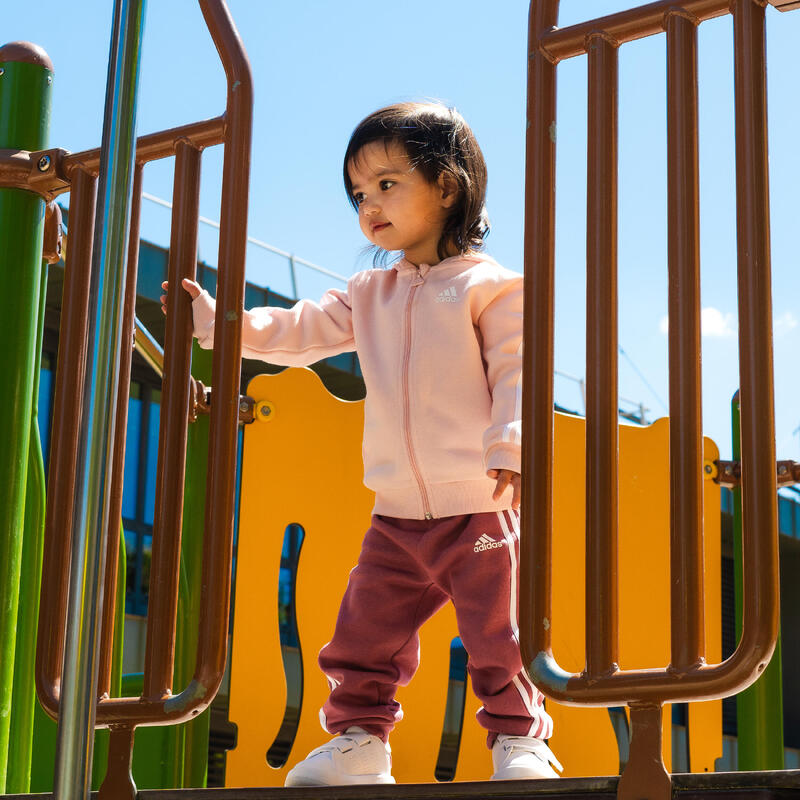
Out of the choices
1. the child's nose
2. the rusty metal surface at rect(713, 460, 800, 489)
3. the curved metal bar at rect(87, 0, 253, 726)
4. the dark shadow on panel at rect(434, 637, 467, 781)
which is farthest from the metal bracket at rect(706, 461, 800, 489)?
the dark shadow on panel at rect(434, 637, 467, 781)

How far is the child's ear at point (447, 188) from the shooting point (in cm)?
208

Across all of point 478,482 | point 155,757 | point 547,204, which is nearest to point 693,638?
point 547,204

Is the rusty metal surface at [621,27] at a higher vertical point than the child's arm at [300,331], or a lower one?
higher

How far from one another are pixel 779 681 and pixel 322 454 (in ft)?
3.46

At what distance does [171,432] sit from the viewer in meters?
1.50

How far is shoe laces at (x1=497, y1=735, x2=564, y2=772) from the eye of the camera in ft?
5.87

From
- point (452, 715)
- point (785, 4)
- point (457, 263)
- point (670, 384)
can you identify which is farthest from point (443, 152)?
point (452, 715)

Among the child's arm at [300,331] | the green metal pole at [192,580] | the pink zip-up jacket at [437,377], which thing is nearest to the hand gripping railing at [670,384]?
the pink zip-up jacket at [437,377]

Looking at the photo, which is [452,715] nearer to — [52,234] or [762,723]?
[762,723]

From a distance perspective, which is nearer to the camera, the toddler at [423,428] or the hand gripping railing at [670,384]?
the hand gripping railing at [670,384]

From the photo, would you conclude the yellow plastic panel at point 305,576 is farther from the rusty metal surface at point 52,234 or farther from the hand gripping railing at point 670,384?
the hand gripping railing at point 670,384

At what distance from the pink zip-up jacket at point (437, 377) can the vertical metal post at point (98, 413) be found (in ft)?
2.61

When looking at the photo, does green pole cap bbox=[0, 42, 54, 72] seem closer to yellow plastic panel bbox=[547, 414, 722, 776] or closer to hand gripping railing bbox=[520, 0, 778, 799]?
hand gripping railing bbox=[520, 0, 778, 799]

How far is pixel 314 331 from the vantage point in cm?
213
